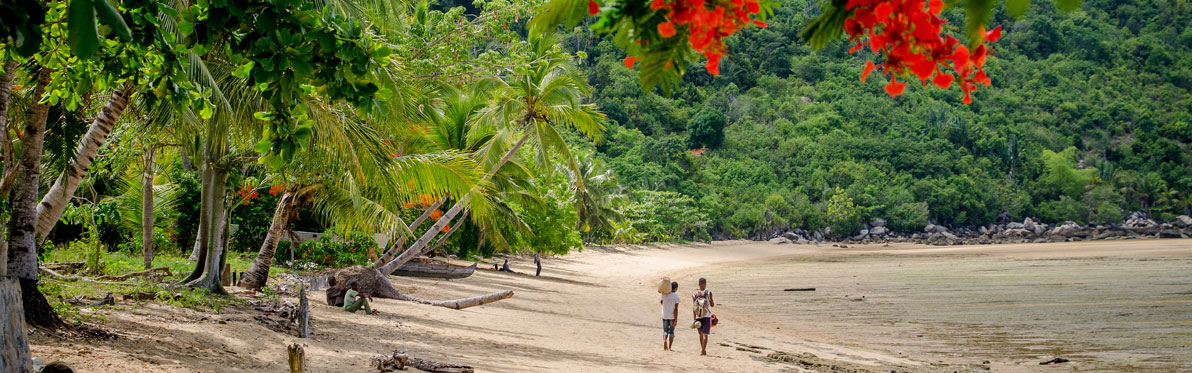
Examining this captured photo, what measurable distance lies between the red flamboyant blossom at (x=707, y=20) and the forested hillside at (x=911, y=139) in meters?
55.9

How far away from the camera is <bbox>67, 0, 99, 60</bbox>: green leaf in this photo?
4.47ft

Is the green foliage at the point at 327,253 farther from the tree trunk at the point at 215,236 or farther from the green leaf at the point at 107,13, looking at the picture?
the green leaf at the point at 107,13

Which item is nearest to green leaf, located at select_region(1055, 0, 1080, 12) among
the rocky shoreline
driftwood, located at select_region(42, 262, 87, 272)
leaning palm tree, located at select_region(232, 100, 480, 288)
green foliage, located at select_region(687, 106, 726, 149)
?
leaning palm tree, located at select_region(232, 100, 480, 288)

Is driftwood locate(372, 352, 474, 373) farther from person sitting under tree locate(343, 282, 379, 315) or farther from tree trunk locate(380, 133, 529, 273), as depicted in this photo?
tree trunk locate(380, 133, 529, 273)

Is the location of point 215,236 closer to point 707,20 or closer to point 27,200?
point 27,200

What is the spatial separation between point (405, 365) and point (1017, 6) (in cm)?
598

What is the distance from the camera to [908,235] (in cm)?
7206

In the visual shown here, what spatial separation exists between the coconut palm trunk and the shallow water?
10.0 metres

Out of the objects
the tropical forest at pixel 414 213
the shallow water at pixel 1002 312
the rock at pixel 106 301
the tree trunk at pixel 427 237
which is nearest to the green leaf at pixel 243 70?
the tropical forest at pixel 414 213

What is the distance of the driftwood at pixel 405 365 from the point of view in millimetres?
6219

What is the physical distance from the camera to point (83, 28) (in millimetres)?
1371

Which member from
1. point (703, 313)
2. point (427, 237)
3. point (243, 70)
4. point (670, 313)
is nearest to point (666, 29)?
point (243, 70)

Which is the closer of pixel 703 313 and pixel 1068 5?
pixel 1068 5

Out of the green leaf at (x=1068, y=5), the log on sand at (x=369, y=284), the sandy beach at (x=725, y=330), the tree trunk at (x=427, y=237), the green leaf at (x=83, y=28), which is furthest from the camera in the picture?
the tree trunk at (x=427, y=237)
